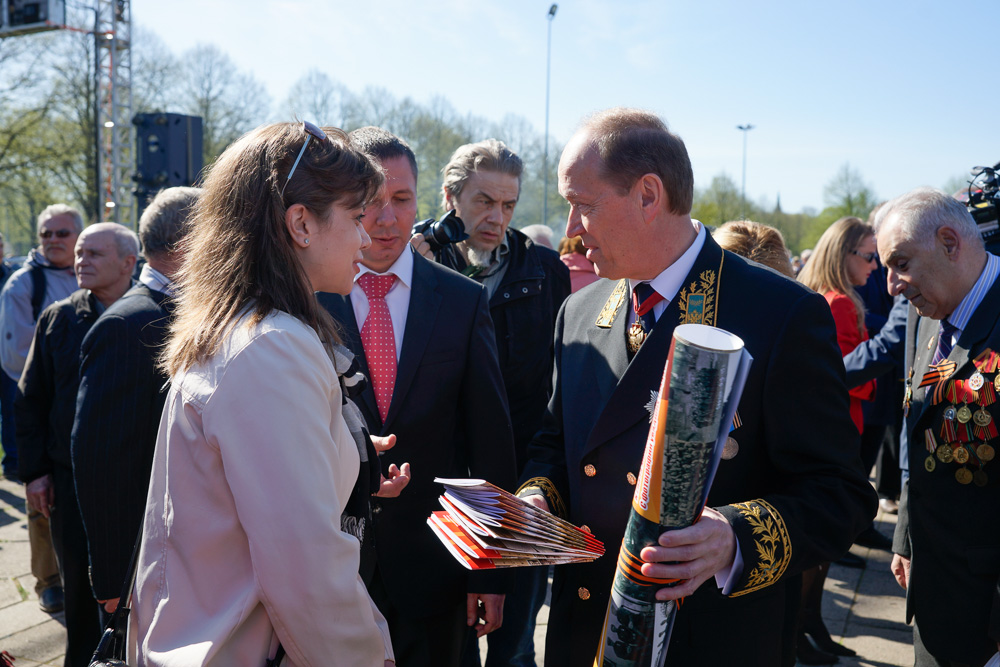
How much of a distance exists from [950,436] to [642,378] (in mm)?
1331

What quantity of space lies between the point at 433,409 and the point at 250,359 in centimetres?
112

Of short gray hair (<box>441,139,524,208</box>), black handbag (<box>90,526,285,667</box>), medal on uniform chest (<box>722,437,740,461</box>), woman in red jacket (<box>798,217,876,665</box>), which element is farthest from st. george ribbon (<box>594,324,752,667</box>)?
woman in red jacket (<box>798,217,876,665</box>)

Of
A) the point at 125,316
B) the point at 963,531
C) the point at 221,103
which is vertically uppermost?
the point at 221,103

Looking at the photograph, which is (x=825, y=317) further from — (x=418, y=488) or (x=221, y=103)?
(x=221, y=103)

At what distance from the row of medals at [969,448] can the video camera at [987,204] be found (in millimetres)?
923

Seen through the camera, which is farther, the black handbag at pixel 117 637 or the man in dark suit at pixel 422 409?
the man in dark suit at pixel 422 409

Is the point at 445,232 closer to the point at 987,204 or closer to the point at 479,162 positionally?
the point at 479,162

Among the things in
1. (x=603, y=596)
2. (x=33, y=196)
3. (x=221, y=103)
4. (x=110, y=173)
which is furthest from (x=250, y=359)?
(x=221, y=103)

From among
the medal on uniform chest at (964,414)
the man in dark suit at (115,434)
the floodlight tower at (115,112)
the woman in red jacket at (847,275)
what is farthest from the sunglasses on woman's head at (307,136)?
the floodlight tower at (115,112)

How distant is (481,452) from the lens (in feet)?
8.45

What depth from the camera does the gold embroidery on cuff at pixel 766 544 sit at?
1.52 m

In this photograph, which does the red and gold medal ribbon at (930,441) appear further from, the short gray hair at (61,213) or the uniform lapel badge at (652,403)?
the short gray hair at (61,213)

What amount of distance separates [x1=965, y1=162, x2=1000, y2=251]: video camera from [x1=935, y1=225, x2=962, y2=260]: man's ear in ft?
1.69

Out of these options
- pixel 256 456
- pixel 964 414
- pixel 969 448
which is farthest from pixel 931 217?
pixel 256 456
